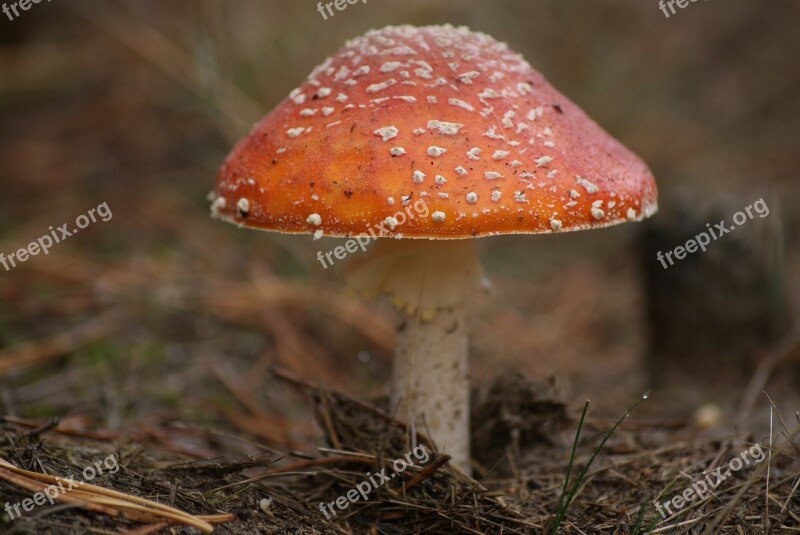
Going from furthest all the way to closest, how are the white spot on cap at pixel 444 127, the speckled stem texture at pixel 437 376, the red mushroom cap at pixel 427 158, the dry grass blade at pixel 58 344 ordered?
the dry grass blade at pixel 58 344 < the speckled stem texture at pixel 437 376 < the white spot on cap at pixel 444 127 < the red mushroom cap at pixel 427 158

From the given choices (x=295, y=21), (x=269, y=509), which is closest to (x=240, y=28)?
(x=295, y=21)

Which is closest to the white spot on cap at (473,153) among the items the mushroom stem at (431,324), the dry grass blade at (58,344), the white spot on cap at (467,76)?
the white spot on cap at (467,76)

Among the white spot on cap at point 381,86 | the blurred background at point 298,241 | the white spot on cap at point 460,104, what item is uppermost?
the white spot on cap at point 381,86

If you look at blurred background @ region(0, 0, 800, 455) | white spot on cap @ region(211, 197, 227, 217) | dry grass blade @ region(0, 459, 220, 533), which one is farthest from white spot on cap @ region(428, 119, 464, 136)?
dry grass blade @ region(0, 459, 220, 533)

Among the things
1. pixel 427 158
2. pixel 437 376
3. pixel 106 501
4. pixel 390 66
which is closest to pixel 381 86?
pixel 390 66

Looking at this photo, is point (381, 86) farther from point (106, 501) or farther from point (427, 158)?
point (106, 501)

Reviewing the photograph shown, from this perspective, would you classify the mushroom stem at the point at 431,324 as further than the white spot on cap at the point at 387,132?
Yes

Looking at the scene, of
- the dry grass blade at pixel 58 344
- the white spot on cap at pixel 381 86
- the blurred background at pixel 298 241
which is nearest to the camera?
the white spot on cap at pixel 381 86

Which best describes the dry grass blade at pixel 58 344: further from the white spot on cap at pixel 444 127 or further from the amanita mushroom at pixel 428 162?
the white spot on cap at pixel 444 127

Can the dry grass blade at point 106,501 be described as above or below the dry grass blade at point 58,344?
above
